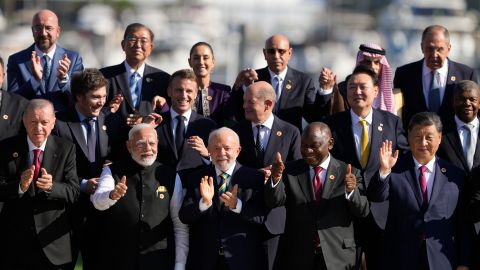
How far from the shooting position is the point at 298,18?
306ft

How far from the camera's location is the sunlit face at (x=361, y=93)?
10.4 metres

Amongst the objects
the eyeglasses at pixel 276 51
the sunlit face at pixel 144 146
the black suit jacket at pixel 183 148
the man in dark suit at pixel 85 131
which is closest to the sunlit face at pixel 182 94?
the black suit jacket at pixel 183 148

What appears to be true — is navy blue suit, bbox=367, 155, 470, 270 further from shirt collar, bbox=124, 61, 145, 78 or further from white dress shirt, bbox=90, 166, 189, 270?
shirt collar, bbox=124, 61, 145, 78

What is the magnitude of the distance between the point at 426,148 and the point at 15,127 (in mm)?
3955

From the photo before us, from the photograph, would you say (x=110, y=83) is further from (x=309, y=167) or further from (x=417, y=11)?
(x=417, y=11)

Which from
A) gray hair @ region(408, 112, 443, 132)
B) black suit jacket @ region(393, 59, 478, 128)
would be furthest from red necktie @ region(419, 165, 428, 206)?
black suit jacket @ region(393, 59, 478, 128)

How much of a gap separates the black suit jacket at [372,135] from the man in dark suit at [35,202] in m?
2.58

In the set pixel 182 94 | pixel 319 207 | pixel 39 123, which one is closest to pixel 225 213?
pixel 319 207

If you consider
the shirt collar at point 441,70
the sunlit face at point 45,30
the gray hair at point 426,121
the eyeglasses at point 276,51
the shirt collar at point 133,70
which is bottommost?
the gray hair at point 426,121

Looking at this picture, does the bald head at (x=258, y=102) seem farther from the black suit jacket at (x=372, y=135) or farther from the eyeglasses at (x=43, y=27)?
the eyeglasses at (x=43, y=27)

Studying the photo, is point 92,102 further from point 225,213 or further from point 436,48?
point 436,48

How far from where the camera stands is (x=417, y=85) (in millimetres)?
11586

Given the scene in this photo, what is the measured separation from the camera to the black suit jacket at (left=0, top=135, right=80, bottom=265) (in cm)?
983

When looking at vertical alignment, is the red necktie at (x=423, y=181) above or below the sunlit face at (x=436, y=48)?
below
